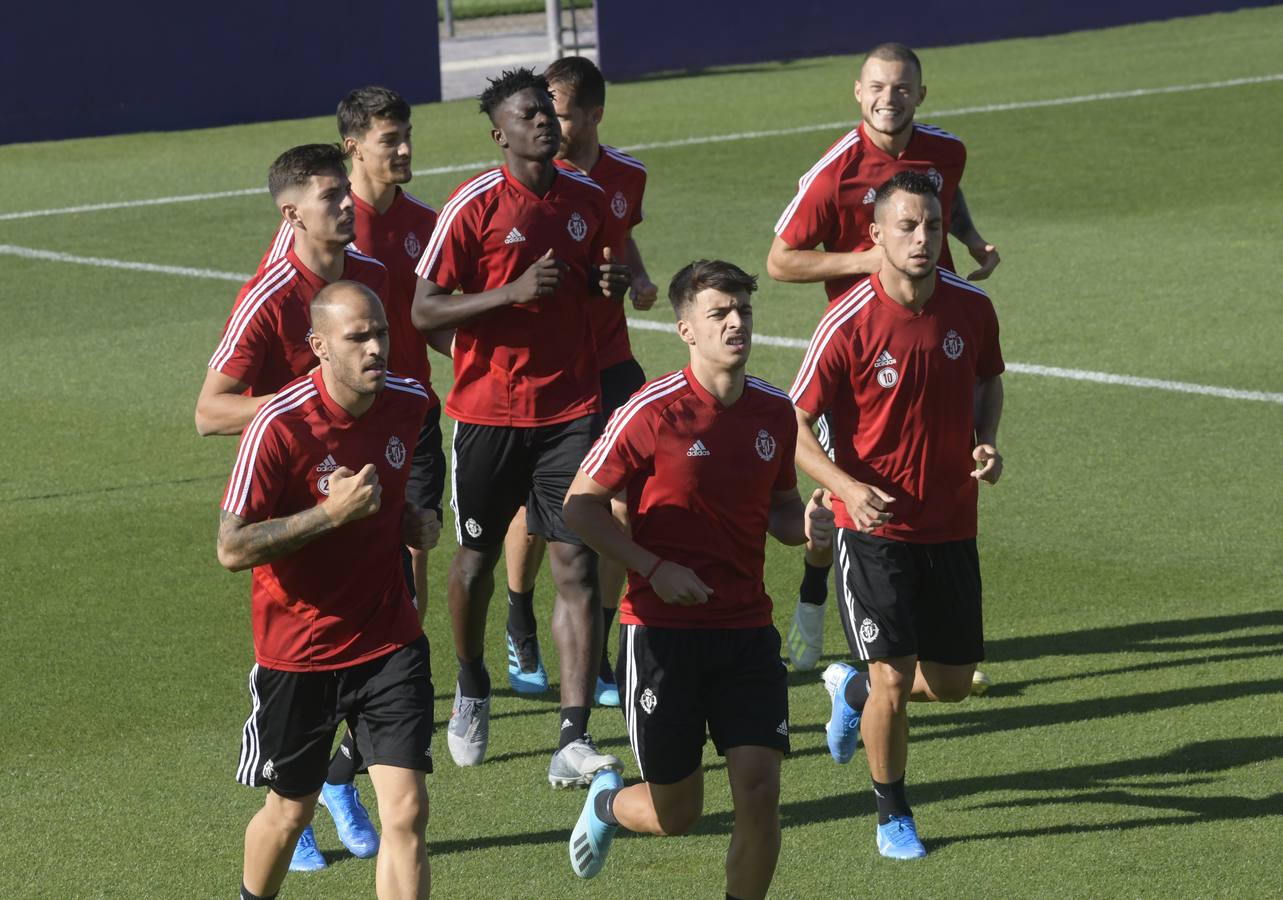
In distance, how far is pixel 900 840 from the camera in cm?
723

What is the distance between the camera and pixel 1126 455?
12391 mm

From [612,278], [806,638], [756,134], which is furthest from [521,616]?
[756,134]

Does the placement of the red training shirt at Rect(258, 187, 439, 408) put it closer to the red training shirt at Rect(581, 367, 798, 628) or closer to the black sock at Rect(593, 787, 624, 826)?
the red training shirt at Rect(581, 367, 798, 628)

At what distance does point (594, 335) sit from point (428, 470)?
958mm

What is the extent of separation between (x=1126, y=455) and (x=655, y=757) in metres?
6.48

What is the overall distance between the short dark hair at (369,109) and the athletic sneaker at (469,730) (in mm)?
2433

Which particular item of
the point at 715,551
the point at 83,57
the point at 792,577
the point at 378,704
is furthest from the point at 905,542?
the point at 83,57

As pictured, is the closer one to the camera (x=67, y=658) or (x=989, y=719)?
(x=989, y=719)

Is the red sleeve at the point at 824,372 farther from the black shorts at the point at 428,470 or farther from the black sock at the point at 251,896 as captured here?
the black sock at the point at 251,896

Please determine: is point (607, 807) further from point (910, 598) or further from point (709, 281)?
point (709, 281)

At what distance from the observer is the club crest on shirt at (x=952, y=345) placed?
7.42m

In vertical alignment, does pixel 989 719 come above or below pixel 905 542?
below

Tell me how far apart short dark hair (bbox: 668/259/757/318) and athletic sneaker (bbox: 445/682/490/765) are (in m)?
2.41

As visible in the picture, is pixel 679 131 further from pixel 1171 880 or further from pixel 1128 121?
pixel 1171 880
